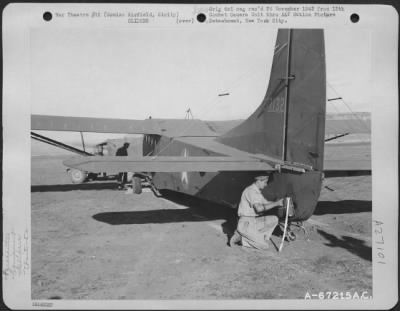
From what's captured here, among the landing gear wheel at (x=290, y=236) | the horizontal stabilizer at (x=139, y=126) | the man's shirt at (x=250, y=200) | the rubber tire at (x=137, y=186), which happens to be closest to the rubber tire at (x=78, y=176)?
the rubber tire at (x=137, y=186)

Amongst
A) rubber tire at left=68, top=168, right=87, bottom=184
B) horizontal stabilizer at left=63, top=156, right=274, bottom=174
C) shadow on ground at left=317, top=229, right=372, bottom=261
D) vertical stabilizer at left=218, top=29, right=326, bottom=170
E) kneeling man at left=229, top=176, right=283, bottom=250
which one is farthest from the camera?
rubber tire at left=68, top=168, right=87, bottom=184

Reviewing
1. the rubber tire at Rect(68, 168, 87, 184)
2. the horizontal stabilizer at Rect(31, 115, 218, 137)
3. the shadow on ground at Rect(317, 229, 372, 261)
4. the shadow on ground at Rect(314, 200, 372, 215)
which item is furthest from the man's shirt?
the rubber tire at Rect(68, 168, 87, 184)

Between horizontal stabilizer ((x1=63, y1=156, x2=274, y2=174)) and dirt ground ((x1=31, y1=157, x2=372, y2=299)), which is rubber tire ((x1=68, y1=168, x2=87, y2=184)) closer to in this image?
dirt ground ((x1=31, y1=157, x2=372, y2=299))

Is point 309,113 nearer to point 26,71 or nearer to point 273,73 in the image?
point 273,73

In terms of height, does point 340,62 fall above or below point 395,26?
below

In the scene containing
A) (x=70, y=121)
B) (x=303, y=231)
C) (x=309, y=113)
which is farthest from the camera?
(x=70, y=121)

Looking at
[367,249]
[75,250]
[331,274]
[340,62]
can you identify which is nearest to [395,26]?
[340,62]

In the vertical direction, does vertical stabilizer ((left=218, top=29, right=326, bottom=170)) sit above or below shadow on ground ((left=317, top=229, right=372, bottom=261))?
above

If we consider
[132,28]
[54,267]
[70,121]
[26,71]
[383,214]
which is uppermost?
[132,28]
